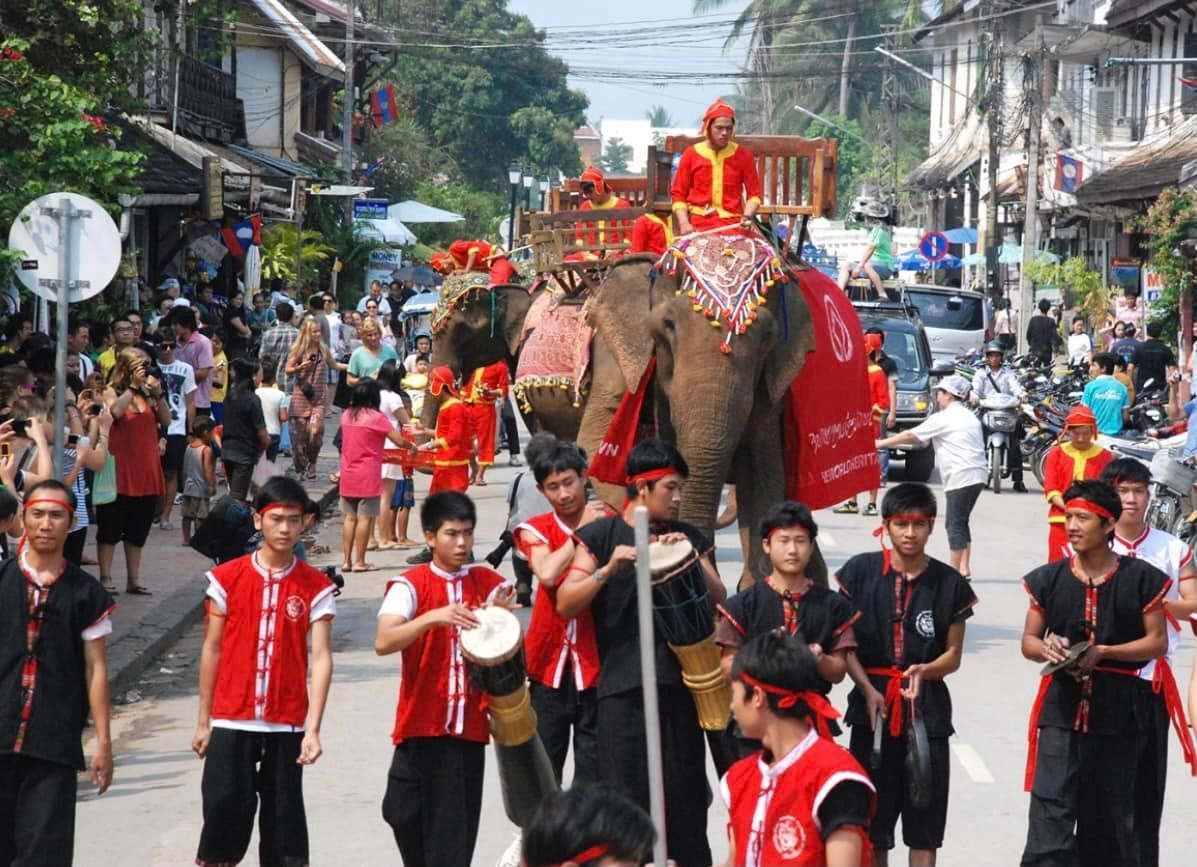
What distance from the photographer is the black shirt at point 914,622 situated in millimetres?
7164

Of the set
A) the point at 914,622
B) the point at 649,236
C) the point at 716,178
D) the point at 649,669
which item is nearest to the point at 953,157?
the point at 649,236

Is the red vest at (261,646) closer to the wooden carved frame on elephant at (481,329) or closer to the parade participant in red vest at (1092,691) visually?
the parade participant in red vest at (1092,691)

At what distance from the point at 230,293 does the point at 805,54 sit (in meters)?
54.4

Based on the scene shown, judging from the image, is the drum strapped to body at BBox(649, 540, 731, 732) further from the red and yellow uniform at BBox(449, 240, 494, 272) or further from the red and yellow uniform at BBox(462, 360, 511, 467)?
the red and yellow uniform at BBox(449, 240, 494, 272)

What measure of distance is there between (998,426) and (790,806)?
1874cm

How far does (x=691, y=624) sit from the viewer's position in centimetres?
692

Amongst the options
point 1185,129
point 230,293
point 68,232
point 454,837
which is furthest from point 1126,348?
point 454,837

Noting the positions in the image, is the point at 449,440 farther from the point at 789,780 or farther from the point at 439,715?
the point at 789,780

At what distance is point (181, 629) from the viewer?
13.7 m

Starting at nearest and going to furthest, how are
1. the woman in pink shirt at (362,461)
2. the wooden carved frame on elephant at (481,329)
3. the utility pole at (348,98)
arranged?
the woman in pink shirt at (362,461)
the wooden carved frame on elephant at (481,329)
the utility pole at (348,98)

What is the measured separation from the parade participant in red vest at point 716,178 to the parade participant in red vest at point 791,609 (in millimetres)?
4777

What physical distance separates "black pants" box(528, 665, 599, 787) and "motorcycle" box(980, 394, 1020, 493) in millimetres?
16439

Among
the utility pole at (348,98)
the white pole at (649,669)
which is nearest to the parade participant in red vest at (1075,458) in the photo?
the white pole at (649,669)

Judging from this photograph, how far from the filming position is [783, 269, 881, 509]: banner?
441 inches
